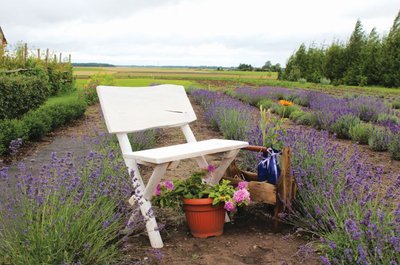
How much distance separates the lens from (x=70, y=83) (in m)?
21.0

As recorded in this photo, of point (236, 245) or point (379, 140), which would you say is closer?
point (236, 245)

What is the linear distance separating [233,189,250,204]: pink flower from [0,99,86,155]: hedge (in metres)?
4.31

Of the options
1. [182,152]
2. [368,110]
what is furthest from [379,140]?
[182,152]

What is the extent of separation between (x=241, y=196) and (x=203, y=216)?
0.31 metres

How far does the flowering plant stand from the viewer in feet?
11.1

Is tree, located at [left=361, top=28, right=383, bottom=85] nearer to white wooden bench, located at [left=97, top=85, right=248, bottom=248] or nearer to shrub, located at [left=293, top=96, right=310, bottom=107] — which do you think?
shrub, located at [left=293, top=96, right=310, bottom=107]

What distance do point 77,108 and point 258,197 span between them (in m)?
9.39

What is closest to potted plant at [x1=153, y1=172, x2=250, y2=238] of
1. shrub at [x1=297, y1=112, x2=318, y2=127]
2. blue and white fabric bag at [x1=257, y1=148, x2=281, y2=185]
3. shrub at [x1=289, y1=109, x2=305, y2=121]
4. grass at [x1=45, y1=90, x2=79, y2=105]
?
blue and white fabric bag at [x1=257, y1=148, x2=281, y2=185]

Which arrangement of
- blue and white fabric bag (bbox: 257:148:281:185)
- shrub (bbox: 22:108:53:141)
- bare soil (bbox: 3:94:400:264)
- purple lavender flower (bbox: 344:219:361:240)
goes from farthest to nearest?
shrub (bbox: 22:108:53:141) < blue and white fabric bag (bbox: 257:148:281:185) < bare soil (bbox: 3:94:400:264) < purple lavender flower (bbox: 344:219:361:240)

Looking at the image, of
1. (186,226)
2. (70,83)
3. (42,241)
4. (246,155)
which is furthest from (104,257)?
(70,83)

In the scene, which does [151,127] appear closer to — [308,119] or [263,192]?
[263,192]

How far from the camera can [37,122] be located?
335 inches

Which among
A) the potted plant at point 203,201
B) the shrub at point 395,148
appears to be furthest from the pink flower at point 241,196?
the shrub at point 395,148

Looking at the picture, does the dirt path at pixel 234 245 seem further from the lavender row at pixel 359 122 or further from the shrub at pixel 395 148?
the lavender row at pixel 359 122
